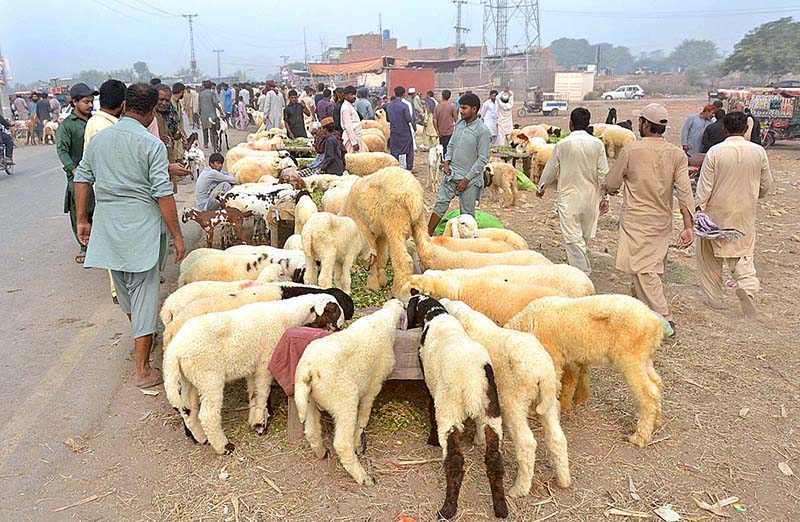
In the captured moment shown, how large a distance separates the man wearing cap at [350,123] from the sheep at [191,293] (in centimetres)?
687

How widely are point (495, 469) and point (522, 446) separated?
0.28m

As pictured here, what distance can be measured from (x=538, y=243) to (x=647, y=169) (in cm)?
388

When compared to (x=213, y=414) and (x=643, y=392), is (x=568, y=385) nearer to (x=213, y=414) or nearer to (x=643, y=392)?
(x=643, y=392)

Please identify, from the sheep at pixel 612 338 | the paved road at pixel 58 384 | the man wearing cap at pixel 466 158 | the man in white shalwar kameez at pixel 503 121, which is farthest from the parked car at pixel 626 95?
the sheep at pixel 612 338

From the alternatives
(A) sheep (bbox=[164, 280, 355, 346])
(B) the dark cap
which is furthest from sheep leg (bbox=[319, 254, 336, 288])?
(B) the dark cap

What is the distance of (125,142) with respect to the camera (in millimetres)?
4402

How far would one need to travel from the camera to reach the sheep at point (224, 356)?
3709 millimetres

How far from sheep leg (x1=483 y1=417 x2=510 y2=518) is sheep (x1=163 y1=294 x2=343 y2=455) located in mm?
1594

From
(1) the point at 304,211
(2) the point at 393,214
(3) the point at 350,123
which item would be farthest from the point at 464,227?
(3) the point at 350,123

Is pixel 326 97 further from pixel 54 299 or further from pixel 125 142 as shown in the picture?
pixel 125 142

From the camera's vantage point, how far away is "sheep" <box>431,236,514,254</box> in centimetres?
627

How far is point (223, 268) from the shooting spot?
5633 millimetres

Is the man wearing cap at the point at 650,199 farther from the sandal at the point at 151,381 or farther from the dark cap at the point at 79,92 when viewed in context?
the dark cap at the point at 79,92

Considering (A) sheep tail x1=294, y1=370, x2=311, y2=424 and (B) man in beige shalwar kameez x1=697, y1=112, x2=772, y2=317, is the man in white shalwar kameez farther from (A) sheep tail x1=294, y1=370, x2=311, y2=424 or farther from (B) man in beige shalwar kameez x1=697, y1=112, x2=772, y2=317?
(A) sheep tail x1=294, y1=370, x2=311, y2=424
